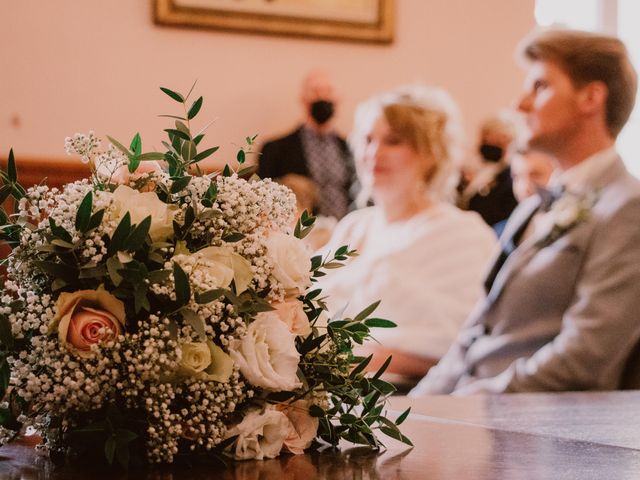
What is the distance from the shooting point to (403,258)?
344cm

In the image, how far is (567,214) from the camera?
2.49 m

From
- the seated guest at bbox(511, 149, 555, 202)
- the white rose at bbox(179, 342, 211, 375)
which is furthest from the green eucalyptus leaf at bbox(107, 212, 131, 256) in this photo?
the seated guest at bbox(511, 149, 555, 202)

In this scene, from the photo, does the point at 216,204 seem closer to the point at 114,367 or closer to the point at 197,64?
the point at 114,367

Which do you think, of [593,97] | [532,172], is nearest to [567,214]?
[593,97]

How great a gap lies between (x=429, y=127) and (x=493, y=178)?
2258mm

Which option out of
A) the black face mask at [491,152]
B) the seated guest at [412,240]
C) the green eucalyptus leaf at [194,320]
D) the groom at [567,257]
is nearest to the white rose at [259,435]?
the green eucalyptus leaf at [194,320]

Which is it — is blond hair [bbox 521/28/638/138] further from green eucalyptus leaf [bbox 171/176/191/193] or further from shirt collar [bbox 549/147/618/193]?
green eucalyptus leaf [bbox 171/176/191/193]

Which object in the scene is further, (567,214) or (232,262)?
(567,214)

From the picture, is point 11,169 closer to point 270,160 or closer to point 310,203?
point 310,203

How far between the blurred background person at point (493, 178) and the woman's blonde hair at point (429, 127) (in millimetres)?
1481

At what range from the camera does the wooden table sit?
0.89 m

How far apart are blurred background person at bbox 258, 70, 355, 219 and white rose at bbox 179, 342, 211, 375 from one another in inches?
199

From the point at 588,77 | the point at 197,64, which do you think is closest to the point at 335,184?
the point at 197,64

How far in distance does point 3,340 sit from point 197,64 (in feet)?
17.6
